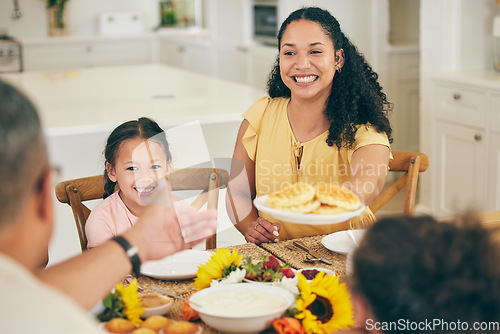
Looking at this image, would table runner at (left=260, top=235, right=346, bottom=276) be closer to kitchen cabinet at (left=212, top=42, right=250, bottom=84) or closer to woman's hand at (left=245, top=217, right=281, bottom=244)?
woman's hand at (left=245, top=217, right=281, bottom=244)

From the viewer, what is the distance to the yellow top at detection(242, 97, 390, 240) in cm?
127

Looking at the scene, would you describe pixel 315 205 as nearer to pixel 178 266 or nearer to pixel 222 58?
pixel 178 266

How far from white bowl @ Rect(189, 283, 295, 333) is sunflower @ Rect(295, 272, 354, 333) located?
1.2 inches

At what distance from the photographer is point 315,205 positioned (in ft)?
3.20

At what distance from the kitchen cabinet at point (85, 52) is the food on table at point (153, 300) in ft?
17.8

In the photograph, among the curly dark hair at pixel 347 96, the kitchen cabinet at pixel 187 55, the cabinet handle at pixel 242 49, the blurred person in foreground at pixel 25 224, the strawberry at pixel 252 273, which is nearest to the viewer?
the blurred person in foreground at pixel 25 224

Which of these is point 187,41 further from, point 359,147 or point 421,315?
point 421,315

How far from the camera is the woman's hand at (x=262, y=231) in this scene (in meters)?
1.60

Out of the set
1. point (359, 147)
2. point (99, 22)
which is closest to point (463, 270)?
point (359, 147)

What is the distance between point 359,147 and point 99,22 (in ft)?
19.0

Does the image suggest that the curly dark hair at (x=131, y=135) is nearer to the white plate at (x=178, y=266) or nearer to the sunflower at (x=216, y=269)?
the white plate at (x=178, y=266)

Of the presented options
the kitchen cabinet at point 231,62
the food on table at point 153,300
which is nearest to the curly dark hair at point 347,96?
the food on table at point 153,300

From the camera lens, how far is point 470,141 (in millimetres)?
3395

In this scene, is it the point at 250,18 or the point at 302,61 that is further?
the point at 250,18
